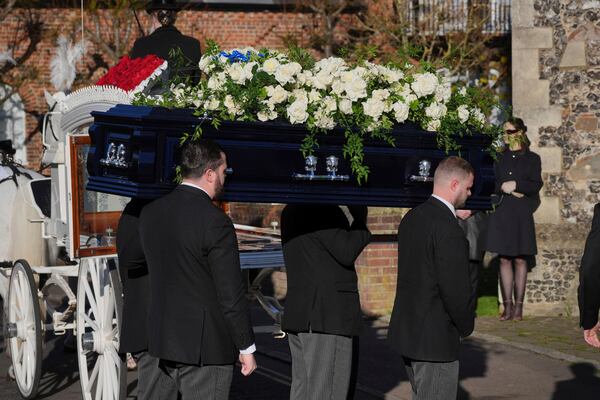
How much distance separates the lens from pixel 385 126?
741 centimetres

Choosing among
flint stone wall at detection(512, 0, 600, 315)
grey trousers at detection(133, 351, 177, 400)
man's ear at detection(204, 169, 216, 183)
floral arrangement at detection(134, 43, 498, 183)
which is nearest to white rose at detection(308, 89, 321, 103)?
floral arrangement at detection(134, 43, 498, 183)

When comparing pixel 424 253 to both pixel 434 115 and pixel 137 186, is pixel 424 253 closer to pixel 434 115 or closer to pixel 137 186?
pixel 434 115

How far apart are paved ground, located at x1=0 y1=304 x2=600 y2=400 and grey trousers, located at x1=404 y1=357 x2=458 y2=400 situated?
2925 millimetres

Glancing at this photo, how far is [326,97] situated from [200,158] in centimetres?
93

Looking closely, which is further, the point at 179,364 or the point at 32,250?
the point at 32,250

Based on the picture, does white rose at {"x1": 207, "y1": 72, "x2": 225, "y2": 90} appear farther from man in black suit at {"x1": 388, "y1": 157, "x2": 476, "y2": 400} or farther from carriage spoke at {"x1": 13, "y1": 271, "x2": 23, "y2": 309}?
carriage spoke at {"x1": 13, "y1": 271, "x2": 23, "y2": 309}

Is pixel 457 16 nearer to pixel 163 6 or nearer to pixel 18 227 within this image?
pixel 18 227

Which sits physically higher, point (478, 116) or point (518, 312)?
point (478, 116)

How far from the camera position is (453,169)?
7.02 meters

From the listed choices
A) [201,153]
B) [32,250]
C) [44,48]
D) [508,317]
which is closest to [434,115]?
[201,153]

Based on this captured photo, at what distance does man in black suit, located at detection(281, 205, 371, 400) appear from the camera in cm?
796

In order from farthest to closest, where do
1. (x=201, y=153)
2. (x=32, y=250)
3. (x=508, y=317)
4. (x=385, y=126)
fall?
(x=508, y=317)
(x=32, y=250)
(x=385, y=126)
(x=201, y=153)

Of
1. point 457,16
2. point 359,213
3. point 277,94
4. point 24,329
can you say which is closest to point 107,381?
point 24,329

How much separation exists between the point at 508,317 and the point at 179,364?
26.7ft
